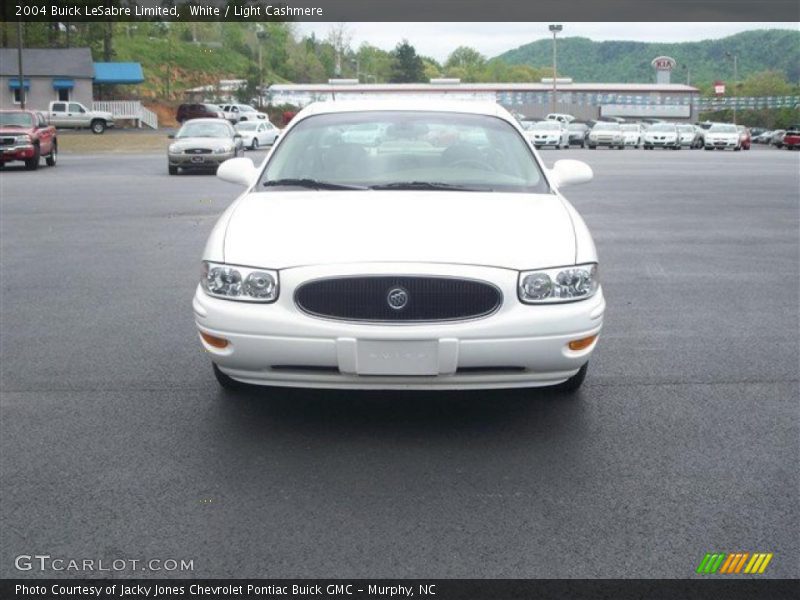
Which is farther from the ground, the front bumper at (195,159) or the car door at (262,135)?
the car door at (262,135)

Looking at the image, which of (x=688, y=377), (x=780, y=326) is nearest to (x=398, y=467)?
(x=688, y=377)

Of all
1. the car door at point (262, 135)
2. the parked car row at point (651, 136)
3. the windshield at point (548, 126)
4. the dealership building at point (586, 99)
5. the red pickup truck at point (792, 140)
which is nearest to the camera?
the car door at point (262, 135)

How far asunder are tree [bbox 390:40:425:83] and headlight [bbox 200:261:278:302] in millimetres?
141458

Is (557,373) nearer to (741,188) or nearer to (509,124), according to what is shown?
(509,124)

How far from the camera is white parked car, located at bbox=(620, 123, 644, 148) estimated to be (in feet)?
185

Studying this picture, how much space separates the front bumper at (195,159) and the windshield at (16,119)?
506cm

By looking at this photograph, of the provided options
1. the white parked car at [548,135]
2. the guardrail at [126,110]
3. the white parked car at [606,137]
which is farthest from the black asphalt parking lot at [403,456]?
the guardrail at [126,110]

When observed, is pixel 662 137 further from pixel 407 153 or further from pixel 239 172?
pixel 407 153

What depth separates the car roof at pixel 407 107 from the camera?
696 centimetres

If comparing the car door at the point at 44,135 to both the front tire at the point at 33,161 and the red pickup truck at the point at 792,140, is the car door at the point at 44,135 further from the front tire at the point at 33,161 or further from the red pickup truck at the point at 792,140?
the red pickup truck at the point at 792,140

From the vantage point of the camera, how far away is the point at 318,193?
19.4 ft

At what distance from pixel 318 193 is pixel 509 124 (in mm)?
1616

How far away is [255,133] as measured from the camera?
144 ft

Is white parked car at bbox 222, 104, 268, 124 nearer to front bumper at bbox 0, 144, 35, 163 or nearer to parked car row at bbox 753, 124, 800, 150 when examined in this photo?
parked car row at bbox 753, 124, 800, 150
